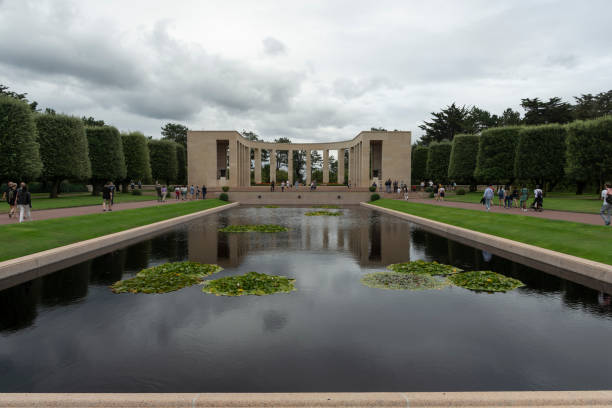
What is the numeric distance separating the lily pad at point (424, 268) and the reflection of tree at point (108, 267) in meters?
7.28

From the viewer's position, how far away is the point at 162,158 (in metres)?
64.5

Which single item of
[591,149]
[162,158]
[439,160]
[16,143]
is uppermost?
[162,158]

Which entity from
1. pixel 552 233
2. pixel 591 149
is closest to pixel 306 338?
pixel 552 233

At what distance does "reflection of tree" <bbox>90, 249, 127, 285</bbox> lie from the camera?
9227mm

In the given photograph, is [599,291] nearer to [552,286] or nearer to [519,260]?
[552,286]

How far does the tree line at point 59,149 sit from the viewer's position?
33656 mm

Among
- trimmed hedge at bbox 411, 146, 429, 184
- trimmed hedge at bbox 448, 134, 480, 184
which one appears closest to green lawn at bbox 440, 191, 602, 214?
trimmed hedge at bbox 448, 134, 480, 184

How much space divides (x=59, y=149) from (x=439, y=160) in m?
57.3

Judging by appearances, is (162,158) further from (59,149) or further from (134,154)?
(59,149)

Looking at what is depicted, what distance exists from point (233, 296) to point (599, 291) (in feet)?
25.8

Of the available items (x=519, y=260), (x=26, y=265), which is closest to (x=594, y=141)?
(x=519, y=260)

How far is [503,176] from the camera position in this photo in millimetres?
49188

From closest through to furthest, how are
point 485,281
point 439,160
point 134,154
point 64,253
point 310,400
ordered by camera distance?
point 310,400 < point 485,281 < point 64,253 < point 134,154 < point 439,160

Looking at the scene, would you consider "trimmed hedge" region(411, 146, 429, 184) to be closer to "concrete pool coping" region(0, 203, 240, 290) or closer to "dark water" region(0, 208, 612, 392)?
"concrete pool coping" region(0, 203, 240, 290)
